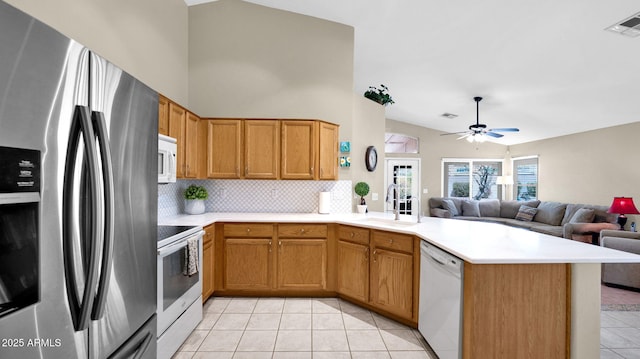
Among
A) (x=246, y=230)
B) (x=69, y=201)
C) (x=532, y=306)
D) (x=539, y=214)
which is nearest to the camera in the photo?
(x=69, y=201)

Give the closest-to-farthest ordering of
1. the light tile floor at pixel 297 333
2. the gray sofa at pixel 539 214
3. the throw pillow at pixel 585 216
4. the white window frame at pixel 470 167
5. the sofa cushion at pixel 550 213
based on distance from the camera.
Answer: the light tile floor at pixel 297 333 → the gray sofa at pixel 539 214 → the throw pillow at pixel 585 216 → the sofa cushion at pixel 550 213 → the white window frame at pixel 470 167

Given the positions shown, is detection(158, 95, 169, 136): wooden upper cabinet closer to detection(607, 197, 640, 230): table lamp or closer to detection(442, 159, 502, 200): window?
detection(607, 197, 640, 230): table lamp

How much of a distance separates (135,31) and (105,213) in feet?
8.79

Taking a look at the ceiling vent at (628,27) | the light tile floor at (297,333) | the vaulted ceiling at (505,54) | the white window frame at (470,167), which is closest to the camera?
the light tile floor at (297,333)

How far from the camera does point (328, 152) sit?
12.8 feet

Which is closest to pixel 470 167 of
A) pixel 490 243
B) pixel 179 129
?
pixel 490 243

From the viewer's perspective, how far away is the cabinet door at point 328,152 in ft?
12.5

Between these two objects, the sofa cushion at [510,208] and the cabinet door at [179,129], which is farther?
the sofa cushion at [510,208]

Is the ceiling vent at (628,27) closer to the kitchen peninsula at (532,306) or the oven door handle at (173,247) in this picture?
the kitchen peninsula at (532,306)

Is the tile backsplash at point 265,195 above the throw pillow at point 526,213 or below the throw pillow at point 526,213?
above

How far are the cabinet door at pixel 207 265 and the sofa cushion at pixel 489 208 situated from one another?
24.5 feet

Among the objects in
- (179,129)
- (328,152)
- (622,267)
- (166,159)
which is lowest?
(622,267)

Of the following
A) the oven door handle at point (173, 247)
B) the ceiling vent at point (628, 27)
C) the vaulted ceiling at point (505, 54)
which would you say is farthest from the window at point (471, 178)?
the oven door handle at point (173, 247)

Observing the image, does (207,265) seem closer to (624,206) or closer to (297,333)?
(297,333)
